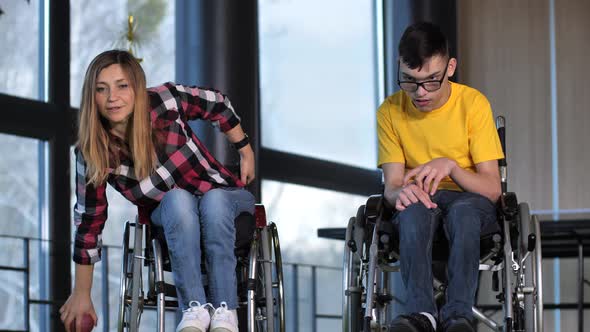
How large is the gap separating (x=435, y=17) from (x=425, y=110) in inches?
123

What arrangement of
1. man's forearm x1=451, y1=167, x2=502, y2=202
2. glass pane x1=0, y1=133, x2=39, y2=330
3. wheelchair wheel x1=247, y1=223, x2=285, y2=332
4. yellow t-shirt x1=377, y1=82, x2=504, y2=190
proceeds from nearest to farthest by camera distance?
1. wheelchair wheel x1=247, y1=223, x2=285, y2=332
2. man's forearm x1=451, y1=167, x2=502, y2=202
3. yellow t-shirt x1=377, y1=82, x2=504, y2=190
4. glass pane x1=0, y1=133, x2=39, y2=330

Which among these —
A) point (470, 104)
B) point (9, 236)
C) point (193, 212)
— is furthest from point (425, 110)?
point (9, 236)

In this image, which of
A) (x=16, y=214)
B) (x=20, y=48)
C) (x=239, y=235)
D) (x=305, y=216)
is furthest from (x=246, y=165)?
(x=305, y=216)

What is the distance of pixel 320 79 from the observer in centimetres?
575

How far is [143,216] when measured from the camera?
262 cm

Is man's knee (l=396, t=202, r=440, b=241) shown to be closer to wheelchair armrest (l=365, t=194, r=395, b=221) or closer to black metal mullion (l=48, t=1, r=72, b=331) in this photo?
wheelchair armrest (l=365, t=194, r=395, b=221)

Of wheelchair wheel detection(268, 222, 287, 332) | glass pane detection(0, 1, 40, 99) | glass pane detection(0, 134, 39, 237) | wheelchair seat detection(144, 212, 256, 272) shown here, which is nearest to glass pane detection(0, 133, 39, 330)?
glass pane detection(0, 134, 39, 237)

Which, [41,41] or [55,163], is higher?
[41,41]

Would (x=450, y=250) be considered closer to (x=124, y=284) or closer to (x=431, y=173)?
(x=431, y=173)

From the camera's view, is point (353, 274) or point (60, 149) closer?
point (353, 274)

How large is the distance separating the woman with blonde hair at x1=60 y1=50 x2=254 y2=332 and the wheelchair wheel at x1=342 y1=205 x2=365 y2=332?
0.94 feet

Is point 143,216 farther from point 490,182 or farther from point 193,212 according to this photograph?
point 490,182

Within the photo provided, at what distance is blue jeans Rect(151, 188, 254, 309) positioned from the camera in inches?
94.4

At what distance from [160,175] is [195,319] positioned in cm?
43
